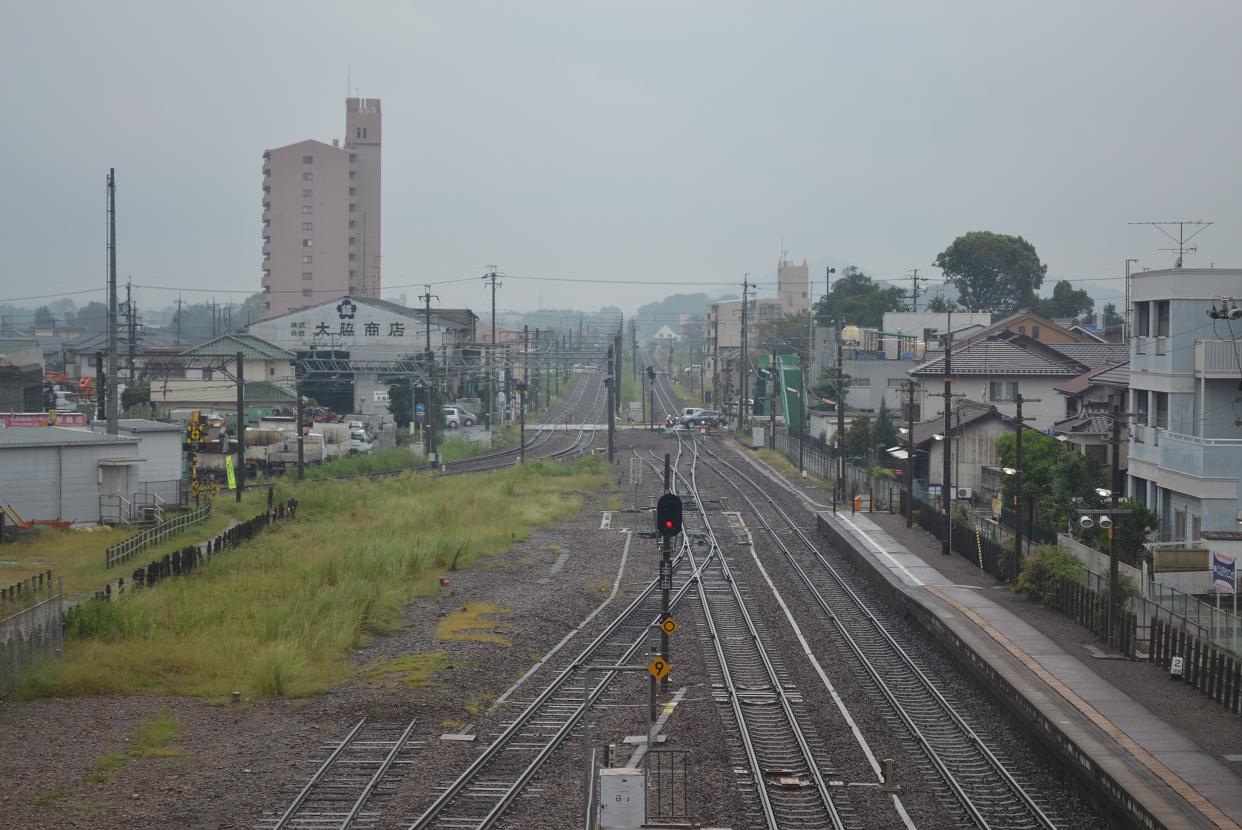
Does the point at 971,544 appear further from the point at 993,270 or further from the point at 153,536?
the point at 993,270

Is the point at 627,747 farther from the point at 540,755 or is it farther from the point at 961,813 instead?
the point at 961,813

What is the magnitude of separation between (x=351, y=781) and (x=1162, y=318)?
20318 mm

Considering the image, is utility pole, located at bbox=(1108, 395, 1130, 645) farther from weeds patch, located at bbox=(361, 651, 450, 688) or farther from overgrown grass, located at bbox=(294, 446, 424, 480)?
overgrown grass, located at bbox=(294, 446, 424, 480)

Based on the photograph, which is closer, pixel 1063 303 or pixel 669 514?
pixel 669 514

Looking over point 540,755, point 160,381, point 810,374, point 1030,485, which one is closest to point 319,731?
point 540,755

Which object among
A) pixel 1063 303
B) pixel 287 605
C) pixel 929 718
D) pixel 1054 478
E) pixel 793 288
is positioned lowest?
pixel 929 718

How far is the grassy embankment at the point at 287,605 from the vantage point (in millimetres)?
15594

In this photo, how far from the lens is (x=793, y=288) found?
472 feet

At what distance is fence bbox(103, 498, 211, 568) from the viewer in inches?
974

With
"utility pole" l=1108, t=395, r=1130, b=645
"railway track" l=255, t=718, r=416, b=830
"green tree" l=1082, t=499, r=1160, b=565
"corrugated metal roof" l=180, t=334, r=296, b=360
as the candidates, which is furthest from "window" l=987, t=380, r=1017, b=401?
"railway track" l=255, t=718, r=416, b=830

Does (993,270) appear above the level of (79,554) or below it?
above

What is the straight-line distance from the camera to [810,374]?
235ft

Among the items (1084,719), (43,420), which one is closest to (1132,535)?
(1084,719)

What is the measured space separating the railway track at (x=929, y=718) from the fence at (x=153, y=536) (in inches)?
520
